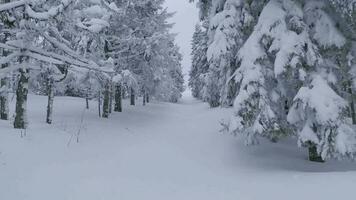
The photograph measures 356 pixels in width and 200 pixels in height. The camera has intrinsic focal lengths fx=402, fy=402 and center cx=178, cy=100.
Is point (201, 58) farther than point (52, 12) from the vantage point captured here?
Yes

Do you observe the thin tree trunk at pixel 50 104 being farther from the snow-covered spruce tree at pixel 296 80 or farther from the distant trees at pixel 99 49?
the snow-covered spruce tree at pixel 296 80

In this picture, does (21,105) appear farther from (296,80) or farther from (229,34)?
(296,80)

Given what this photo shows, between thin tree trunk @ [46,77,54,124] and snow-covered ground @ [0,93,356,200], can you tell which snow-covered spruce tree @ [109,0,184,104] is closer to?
thin tree trunk @ [46,77,54,124]

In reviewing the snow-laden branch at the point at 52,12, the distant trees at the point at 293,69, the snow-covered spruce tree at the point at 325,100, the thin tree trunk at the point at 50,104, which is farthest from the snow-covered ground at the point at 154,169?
the snow-laden branch at the point at 52,12

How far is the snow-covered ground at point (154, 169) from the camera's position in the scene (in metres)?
9.20

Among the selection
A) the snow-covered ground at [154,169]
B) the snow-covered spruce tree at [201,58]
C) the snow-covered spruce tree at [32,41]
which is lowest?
the snow-covered ground at [154,169]

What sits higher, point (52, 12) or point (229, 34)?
point (52, 12)

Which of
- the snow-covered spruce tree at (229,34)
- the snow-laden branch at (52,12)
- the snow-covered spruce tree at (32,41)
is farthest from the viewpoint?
the snow-covered spruce tree at (229,34)

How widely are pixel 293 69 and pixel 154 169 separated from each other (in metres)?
5.01

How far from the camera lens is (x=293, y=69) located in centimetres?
1159

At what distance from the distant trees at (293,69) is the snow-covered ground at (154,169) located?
1.13 m

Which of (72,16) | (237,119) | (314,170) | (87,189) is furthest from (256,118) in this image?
(72,16)

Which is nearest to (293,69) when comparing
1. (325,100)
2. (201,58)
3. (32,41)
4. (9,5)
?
(325,100)

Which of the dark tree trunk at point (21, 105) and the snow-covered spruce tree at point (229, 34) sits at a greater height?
the snow-covered spruce tree at point (229, 34)
